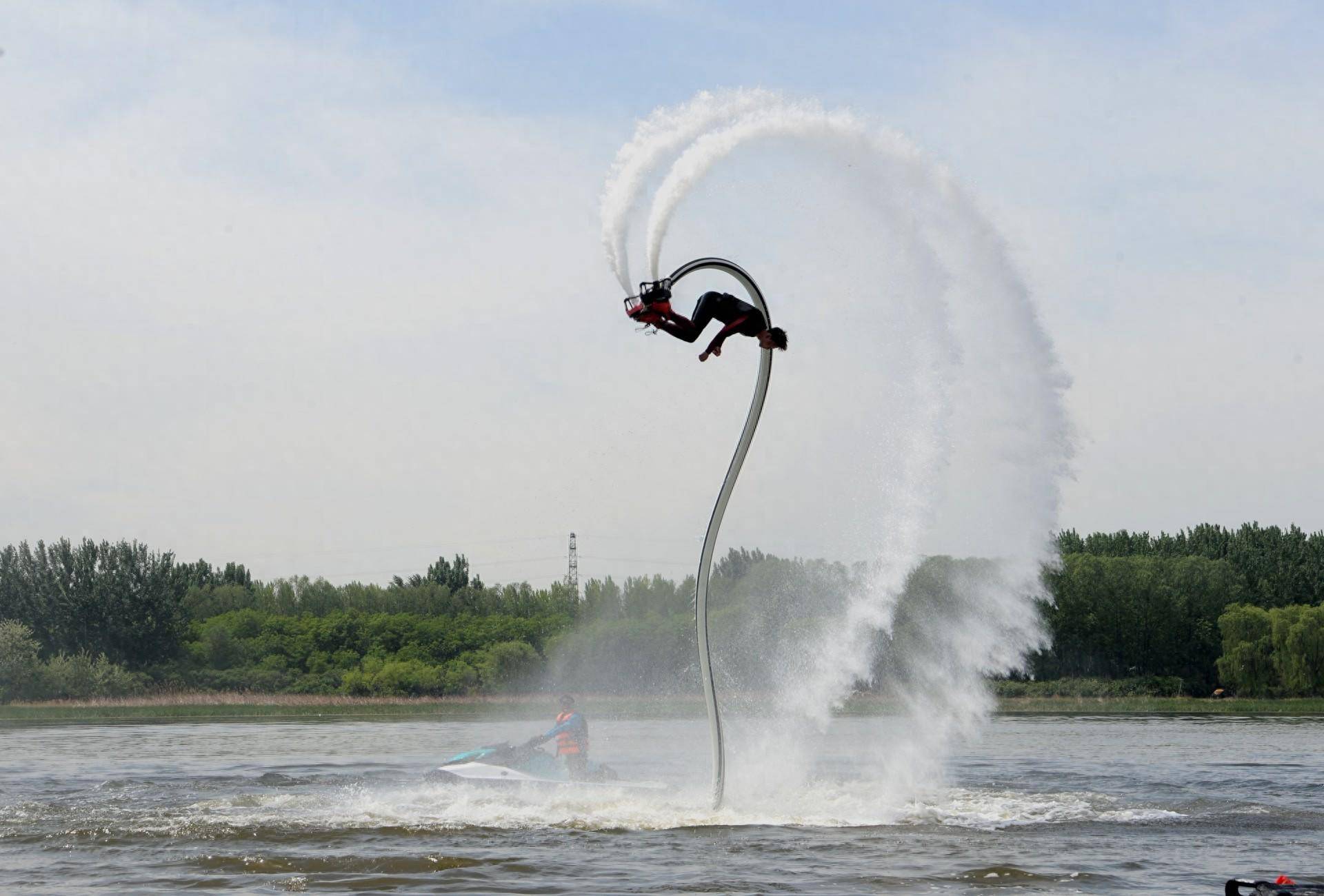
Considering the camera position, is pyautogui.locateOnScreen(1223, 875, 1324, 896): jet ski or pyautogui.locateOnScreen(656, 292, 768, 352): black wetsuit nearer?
pyautogui.locateOnScreen(1223, 875, 1324, 896): jet ski

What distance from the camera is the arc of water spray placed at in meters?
19.0

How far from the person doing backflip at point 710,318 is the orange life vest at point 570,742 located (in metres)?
11.6

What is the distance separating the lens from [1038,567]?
25312 millimetres

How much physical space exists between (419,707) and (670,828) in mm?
55823

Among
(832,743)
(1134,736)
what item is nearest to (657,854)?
(832,743)

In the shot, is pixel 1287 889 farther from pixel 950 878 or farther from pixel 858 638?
pixel 858 638

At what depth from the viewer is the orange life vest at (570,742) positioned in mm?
27391

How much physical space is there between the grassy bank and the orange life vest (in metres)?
33.5

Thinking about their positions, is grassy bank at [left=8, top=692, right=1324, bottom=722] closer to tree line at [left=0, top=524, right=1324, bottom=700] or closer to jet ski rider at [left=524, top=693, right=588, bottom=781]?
tree line at [left=0, top=524, right=1324, bottom=700]

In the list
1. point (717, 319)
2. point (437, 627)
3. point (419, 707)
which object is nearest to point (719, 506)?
point (717, 319)

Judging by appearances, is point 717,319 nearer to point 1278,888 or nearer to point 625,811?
point 1278,888

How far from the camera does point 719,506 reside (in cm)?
2036

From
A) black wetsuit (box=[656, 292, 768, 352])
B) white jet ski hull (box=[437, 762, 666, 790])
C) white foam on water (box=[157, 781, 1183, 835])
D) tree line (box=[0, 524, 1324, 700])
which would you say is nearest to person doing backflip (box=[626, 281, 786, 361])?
black wetsuit (box=[656, 292, 768, 352])

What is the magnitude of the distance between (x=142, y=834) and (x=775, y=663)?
12.3 metres
